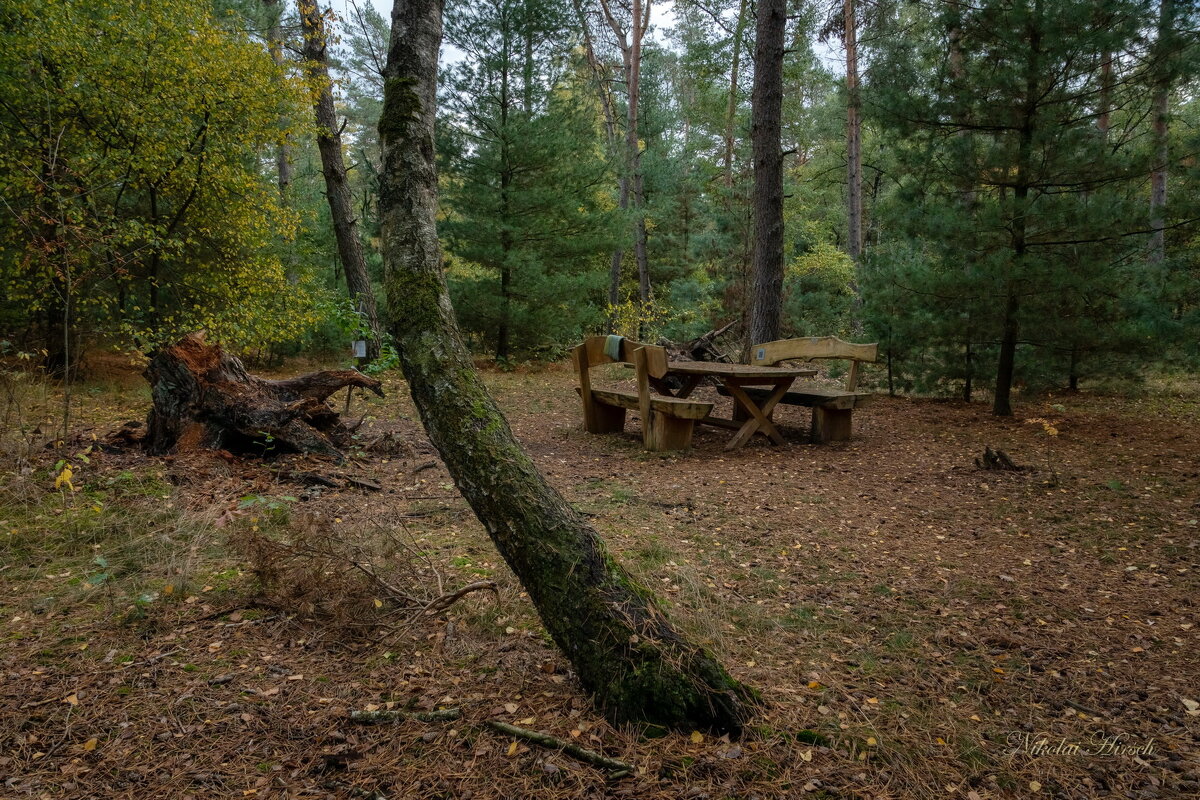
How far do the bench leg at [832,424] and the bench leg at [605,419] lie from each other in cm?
209

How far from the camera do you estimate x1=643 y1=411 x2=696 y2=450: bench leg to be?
6.34 meters

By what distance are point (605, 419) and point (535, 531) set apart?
17.4 feet

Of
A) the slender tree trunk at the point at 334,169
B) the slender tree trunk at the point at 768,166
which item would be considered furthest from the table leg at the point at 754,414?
the slender tree trunk at the point at 334,169

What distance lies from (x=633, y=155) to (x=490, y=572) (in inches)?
621

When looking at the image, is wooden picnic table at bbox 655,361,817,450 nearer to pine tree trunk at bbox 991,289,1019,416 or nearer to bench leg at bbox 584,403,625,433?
bench leg at bbox 584,403,625,433

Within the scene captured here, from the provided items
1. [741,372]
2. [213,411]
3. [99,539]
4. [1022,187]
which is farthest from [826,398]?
[99,539]

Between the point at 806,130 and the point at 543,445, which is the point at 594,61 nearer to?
the point at 806,130

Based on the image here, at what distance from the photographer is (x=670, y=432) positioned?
6.36 m

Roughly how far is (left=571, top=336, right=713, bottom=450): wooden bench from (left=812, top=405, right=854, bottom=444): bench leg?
1.35 metres

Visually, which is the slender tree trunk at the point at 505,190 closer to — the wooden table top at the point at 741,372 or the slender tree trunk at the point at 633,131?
the slender tree trunk at the point at 633,131

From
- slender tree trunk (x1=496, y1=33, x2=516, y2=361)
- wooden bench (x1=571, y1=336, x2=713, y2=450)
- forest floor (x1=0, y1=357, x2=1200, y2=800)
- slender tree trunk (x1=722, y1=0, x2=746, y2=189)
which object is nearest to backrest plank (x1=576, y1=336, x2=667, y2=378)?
wooden bench (x1=571, y1=336, x2=713, y2=450)

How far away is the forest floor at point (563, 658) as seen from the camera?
6.17 ft

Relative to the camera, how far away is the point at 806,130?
2275 centimetres

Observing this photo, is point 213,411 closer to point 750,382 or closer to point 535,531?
point 535,531
